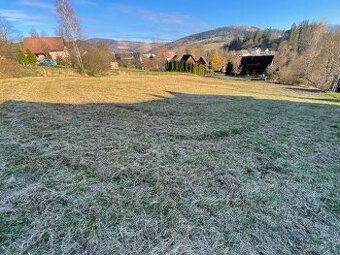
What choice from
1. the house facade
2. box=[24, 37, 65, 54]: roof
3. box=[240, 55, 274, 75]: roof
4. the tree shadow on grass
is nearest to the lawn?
the tree shadow on grass

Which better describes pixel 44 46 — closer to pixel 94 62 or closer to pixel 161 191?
pixel 94 62

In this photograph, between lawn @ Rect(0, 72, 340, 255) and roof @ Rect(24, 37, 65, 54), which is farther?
roof @ Rect(24, 37, 65, 54)

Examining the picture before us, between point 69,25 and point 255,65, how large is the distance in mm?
45140

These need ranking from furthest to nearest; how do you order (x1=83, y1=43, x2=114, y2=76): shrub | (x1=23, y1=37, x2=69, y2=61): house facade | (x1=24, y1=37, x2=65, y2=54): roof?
1. (x1=24, y1=37, x2=65, y2=54): roof
2. (x1=23, y1=37, x2=69, y2=61): house facade
3. (x1=83, y1=43, x2=114, y2=76): shrub

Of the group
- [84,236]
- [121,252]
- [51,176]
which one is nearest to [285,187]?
[121,252]

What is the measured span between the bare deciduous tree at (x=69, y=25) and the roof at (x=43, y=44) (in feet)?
108

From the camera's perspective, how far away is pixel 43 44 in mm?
51844

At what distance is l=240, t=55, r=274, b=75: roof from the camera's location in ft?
171

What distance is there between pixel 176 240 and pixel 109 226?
63 centimetres

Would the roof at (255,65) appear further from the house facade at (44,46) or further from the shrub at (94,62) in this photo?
the house facade at (44,46)

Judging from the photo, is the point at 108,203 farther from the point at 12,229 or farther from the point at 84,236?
the point at 12,229

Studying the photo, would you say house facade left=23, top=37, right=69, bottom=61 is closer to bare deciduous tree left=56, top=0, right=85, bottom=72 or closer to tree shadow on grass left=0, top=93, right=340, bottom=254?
bare deciduous tree left=56, top=0, right=85, bottom=72

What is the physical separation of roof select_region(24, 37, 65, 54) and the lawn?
5622 cm

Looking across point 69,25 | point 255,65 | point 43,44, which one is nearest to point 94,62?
point 69,25
